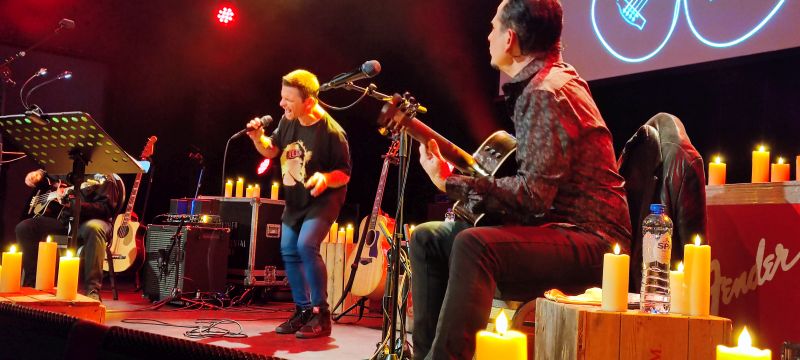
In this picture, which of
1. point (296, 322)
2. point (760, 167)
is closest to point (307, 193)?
point (296, 322)

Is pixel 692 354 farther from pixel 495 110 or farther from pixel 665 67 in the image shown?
pixel 495 110

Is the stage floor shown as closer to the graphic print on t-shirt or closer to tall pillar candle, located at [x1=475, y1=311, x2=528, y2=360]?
the graphic print on t-shirt

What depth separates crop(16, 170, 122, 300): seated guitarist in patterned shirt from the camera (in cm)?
516

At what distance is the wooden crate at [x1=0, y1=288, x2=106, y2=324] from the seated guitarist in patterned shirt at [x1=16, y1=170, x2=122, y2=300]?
2.71 meters

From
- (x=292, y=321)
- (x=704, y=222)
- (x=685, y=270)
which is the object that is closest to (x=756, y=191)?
(x=704, y=222)

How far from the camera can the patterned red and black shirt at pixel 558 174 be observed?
2.00m

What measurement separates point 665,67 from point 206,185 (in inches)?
187

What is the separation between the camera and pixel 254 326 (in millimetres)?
4422

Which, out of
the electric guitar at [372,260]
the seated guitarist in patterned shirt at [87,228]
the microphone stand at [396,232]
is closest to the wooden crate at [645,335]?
the microphone stand at [396,232]

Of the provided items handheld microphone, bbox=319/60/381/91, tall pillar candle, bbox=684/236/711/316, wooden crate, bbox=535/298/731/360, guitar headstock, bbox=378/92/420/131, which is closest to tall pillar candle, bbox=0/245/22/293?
handheld microphone, bbox=319/60/381/91

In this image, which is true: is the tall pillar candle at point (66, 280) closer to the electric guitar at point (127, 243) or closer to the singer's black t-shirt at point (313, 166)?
the singer's black t-shirt at point (313, 166)

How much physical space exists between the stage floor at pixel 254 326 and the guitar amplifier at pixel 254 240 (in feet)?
0.83

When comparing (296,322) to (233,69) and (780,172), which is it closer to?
(780,172)

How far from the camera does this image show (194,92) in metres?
7.24
